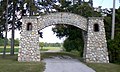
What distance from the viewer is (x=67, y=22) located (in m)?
24.8

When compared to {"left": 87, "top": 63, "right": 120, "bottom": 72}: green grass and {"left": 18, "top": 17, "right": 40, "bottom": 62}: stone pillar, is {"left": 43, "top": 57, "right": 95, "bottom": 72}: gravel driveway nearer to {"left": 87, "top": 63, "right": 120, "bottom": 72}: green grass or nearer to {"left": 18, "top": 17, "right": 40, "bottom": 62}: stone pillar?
{"left": 87, "top": 63, "right": 120, "bottom": 72}: green grass

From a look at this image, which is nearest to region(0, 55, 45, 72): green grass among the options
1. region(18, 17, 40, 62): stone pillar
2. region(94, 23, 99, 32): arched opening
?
region(18, 17, 40, 62): stone pillar

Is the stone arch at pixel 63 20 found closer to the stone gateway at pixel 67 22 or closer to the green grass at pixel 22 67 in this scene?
the stone gateway at pixel 67 22

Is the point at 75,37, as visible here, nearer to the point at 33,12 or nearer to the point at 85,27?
the point at 33,12

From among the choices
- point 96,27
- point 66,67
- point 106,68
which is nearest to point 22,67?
point 66,67

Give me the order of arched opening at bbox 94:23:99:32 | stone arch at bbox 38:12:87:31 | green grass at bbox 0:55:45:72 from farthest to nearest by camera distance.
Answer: arched opening at bbox 94:23:99:32 < stone arch at bbox 38:12:87:31 < green grass at bbox 0:55:45:72

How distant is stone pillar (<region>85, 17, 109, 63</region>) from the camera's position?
79.2 feet

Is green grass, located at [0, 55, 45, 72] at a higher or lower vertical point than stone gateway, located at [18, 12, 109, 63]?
lower

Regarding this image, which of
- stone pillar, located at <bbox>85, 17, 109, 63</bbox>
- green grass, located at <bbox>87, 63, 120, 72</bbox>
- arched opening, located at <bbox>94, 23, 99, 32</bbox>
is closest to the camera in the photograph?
green grass, located at <bbox>87, 63, 120, 72</bbox>

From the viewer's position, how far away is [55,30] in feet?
122

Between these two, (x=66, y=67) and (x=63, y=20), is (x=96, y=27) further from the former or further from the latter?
(x=66, y=67)

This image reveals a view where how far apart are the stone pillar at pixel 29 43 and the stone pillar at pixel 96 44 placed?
449cm

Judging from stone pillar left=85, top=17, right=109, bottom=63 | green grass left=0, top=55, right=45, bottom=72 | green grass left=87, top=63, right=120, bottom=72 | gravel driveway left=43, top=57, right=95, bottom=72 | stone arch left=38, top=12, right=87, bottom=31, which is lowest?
green grass left=87, top=63, right=120, bottom=72

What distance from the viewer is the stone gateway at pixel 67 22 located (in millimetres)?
24203
